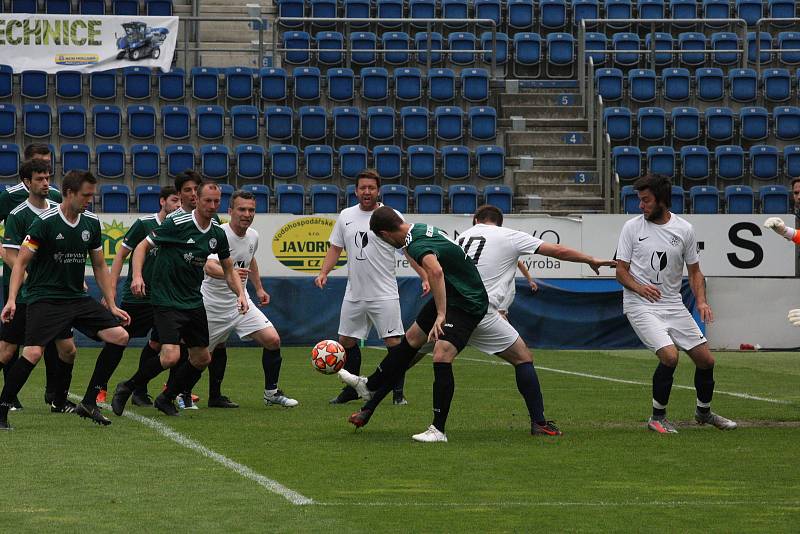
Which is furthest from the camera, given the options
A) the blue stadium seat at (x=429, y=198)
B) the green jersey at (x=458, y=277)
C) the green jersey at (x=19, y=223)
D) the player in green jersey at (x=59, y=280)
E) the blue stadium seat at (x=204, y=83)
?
the blue stadium seat at (x=204, y=83)

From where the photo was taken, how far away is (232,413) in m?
11.7

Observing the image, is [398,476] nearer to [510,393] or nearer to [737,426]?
[737,426]

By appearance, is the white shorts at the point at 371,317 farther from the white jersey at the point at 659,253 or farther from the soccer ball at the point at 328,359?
the white jersey at the point at 659,253

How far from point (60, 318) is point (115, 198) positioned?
14541 millimetres

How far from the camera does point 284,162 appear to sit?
2577 cm

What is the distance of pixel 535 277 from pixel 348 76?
731 cm

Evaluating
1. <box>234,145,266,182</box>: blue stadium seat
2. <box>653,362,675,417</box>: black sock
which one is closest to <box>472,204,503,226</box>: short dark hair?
<box>653,362,675,417</box>: black sock

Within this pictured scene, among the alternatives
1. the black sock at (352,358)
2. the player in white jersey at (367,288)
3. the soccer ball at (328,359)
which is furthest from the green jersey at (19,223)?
the black sock at (352,358)

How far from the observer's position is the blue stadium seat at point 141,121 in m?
26.2

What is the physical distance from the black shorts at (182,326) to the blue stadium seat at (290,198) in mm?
13315

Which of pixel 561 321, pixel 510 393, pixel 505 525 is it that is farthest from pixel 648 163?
pixel 505 525

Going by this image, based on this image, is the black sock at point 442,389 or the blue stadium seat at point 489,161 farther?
the blue stadium seat at point 489,161

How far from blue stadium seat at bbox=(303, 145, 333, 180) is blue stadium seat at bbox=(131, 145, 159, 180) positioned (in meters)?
2.87

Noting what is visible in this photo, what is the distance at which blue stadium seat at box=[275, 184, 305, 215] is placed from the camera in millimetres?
24547
